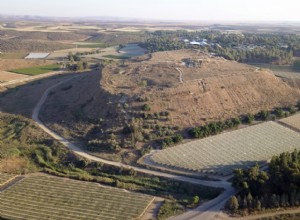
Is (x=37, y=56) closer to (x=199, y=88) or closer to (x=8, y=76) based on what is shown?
(x=8, y=76)

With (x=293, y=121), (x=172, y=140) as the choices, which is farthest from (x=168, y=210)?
(x=293, y=121)

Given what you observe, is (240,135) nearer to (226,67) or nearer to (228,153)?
(228,153)

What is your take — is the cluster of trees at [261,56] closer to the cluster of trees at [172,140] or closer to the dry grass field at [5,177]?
the cluster of trees at [172,140]

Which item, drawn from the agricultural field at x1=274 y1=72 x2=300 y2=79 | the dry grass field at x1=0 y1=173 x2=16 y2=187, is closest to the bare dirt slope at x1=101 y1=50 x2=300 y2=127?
the agricultural field at x1=274 y1=72 x2=300 y2=79

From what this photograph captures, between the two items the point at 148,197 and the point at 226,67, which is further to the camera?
the point at 226,67

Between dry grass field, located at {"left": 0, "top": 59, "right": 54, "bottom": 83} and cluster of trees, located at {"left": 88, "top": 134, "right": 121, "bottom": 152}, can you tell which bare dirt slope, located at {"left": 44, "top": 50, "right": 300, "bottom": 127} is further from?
dry grass field, located at {"left": 0, "top": 59, "right": 54, "bottom": 83}

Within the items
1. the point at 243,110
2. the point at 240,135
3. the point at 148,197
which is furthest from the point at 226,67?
the point at 148,197

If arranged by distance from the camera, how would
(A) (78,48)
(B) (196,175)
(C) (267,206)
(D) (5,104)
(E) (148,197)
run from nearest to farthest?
(C) (267,206) → (E) (148,197) → (B) (196,175) → (D) (5,104) → (A) (78,48)
